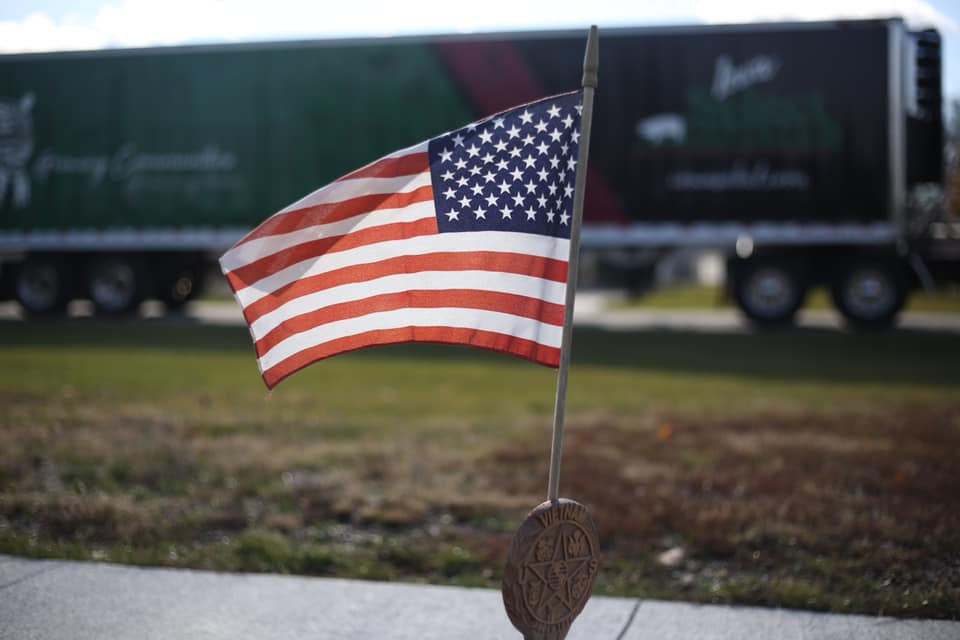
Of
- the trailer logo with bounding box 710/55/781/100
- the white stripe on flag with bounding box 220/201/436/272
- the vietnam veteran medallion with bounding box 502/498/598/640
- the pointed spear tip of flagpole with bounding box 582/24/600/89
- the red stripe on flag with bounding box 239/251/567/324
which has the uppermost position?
the trailer logo with bounding box 710/55/781/100

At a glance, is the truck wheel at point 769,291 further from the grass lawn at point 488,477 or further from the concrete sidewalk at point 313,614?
the concrete sidewalk at point 313,614

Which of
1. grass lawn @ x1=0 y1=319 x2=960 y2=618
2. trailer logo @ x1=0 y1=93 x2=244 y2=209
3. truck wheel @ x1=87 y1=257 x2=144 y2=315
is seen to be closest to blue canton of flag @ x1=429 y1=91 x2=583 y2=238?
grass lawn @ x1=0 y1=319 x2=960 y2=618

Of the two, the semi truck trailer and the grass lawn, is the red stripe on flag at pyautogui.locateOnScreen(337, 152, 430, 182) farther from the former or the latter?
the semi truck trailer

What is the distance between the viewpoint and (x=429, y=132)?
16453 millimetres

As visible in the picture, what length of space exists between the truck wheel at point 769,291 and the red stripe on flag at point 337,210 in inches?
533

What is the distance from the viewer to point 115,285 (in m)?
18.0

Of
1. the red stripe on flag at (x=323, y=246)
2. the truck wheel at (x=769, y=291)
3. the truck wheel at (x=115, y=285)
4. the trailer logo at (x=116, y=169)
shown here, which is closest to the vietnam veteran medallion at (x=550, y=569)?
the red stripe on flag at (x=323, y=246)

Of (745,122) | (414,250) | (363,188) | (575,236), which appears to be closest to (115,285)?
(745,122)

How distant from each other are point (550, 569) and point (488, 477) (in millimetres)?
2882

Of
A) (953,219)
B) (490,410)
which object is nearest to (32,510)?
(490,410)

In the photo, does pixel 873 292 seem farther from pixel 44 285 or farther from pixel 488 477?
pixel 44 285

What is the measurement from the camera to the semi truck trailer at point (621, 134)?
50.6 ft

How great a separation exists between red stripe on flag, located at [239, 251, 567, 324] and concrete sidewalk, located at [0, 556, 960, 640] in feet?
3.98

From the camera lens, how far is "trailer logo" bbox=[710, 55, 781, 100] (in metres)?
15.5
